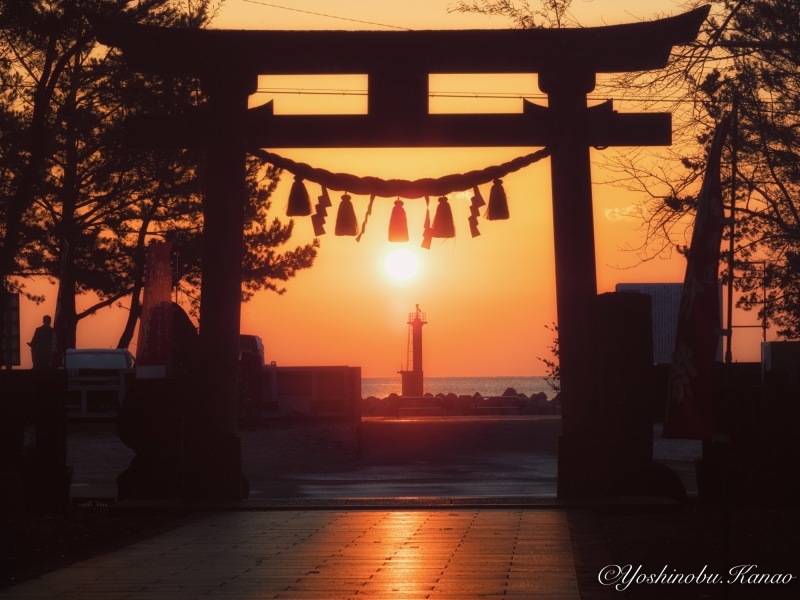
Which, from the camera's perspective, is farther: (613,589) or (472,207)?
(472,207)

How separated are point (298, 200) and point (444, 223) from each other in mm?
1838

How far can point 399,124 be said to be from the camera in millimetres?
16812

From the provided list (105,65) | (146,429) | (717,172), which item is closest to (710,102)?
(146,429)

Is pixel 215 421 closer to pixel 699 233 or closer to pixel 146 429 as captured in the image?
pixel 146 429

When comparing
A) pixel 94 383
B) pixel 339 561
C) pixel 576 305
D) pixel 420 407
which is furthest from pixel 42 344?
pixel 420 407

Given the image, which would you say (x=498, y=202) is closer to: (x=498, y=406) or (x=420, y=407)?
(x=420, y=407)

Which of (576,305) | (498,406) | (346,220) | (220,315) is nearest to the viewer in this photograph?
(576,305)

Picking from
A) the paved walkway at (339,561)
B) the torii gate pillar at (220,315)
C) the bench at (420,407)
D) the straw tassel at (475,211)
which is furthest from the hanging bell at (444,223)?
the bench at (420,407)

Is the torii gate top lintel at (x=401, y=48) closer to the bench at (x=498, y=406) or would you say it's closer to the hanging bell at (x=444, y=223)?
the hanging bell at (x=444, y=223)

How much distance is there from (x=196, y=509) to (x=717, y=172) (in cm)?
885

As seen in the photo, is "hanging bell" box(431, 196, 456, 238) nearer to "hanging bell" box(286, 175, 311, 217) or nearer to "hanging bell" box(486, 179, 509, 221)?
"hanging bell" box(486, 179, 509, 221)

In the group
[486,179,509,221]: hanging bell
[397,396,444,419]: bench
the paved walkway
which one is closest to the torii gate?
[486,179,509,221]: hanging bell

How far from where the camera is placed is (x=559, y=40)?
16422 millimetres

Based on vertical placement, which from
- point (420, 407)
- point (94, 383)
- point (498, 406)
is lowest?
point (498, 406)
